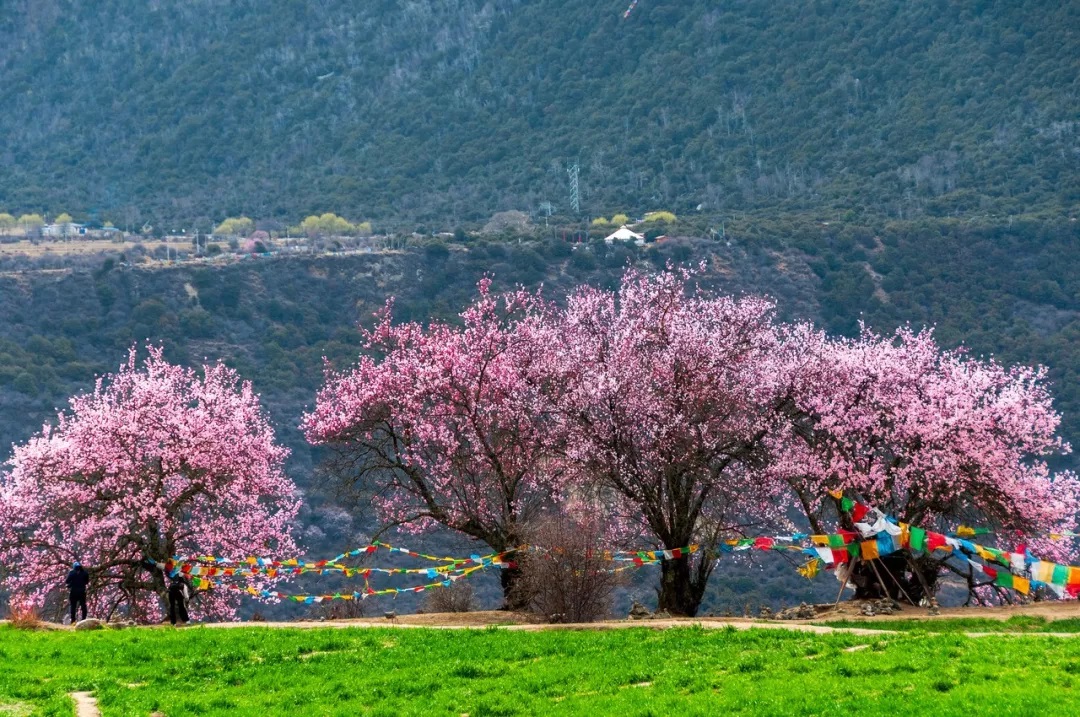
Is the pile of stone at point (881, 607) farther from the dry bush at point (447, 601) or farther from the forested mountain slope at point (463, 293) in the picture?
the forested mountain slope at point (463, 293)

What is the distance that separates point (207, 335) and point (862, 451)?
5962 centimetres

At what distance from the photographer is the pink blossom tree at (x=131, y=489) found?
A: 32.6 metres

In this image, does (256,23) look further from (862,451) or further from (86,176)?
(862,451)

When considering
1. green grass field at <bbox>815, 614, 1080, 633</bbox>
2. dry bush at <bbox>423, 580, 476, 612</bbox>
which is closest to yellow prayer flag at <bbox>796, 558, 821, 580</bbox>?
green grass field at <bbox>815, 614, 1080, 633</bbox>

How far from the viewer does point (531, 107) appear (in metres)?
130

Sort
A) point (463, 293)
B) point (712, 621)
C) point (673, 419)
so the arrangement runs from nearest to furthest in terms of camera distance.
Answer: point (712, 621) → point (673, 419) → point (463, 293)

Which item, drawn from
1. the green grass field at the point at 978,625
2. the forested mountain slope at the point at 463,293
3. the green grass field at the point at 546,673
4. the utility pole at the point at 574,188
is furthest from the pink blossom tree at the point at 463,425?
the utility pole at the point at 574,188

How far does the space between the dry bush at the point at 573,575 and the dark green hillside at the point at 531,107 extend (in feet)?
247

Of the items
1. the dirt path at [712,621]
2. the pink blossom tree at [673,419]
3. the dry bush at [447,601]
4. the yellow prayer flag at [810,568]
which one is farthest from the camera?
the dry bush at [447,601]

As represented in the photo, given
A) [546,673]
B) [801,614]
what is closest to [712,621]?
[801,614]

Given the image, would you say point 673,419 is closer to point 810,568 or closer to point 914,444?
point 810,568

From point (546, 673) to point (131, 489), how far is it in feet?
55.2

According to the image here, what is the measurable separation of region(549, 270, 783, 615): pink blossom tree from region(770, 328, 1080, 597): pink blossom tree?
3.19 ft

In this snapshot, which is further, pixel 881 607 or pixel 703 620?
pixel 881 607
